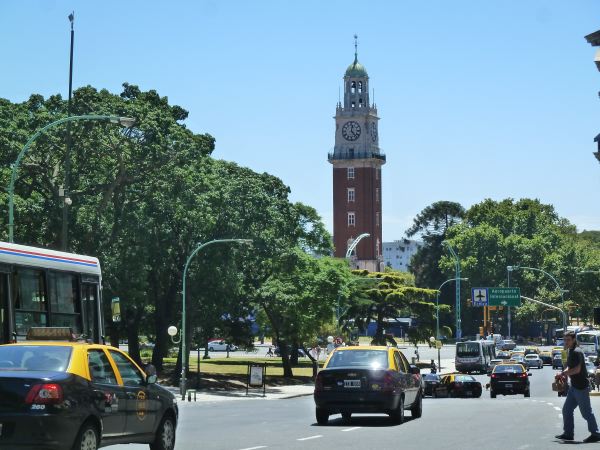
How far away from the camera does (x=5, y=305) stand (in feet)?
72.7

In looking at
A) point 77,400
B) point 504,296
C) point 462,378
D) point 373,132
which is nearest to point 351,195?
point 373,132

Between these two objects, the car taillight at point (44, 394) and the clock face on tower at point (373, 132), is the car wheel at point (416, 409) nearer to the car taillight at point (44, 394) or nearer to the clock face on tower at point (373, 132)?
the car taillight at point (44, 394)

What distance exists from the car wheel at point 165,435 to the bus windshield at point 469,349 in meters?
77.6

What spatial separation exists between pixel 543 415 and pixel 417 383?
317 centimetres

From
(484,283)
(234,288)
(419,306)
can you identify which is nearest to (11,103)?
(234,288)

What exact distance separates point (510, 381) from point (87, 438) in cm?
4042

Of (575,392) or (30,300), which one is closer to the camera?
(575,392)

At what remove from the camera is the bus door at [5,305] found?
2202 cm

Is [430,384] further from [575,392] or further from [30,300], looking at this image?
[575,392]

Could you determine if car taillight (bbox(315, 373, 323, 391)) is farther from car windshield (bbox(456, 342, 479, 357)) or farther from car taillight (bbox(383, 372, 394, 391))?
car windshield (bbox(456, 342, 479, 357))

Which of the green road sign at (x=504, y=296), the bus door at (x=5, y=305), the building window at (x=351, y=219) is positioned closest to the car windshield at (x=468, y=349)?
the green road sign at (x=504, y=296)

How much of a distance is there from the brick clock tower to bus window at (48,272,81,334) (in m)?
131

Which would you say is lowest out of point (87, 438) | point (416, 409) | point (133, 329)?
point (416, 409)

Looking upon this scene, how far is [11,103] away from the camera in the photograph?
172 feet
